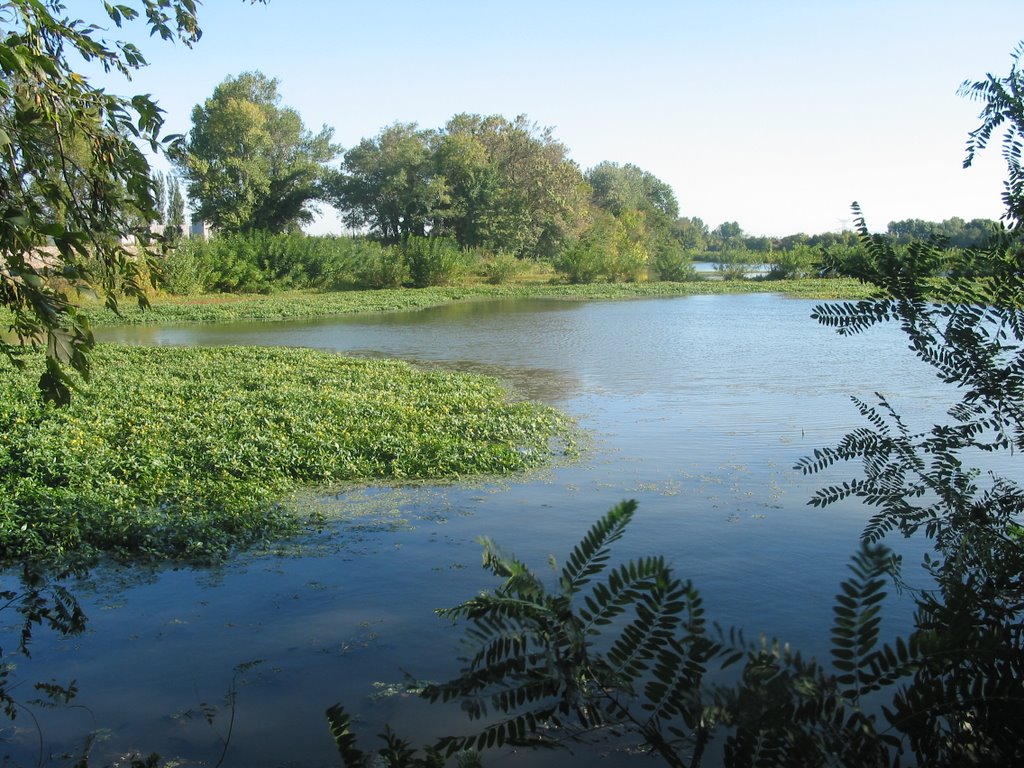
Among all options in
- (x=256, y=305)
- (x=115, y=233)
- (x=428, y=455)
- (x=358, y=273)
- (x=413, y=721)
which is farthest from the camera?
(x=358, y=273)

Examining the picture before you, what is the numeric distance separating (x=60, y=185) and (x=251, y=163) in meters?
43.3

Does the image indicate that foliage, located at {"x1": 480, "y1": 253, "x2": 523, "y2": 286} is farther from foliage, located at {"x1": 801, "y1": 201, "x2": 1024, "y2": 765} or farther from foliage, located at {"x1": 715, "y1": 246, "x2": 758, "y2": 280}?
foliage, located at {"x1": 801, "y1": 201, "x2": 1024, "y2": 765}

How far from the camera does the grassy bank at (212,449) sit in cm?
612

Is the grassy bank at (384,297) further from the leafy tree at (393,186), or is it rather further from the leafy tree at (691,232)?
the leafy tree at (691,232)

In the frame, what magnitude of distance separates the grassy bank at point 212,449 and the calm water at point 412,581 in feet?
1.55

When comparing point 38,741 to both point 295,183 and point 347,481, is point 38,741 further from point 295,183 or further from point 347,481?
point 295,183

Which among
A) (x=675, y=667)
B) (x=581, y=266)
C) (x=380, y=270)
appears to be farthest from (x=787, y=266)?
(x=675, y=667)

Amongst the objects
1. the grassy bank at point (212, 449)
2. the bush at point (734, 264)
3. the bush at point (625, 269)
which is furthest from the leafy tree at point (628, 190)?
the grassy bank at point (212, 449)

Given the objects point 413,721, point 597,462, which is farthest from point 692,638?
point 597,462

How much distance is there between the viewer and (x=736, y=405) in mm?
12336

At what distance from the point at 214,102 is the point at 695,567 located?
45439mm

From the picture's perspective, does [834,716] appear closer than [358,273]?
Yes

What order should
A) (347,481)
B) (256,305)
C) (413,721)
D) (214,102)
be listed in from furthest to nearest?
1. (214,102)
2. (256,305)
3. (347,481)
4. (413,721)

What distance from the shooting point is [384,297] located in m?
36.4
